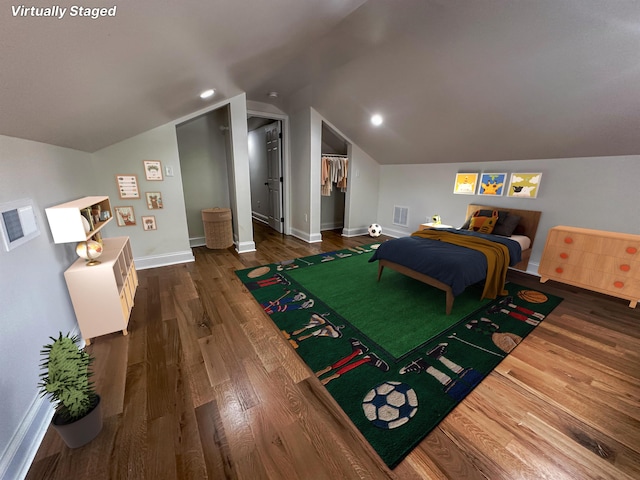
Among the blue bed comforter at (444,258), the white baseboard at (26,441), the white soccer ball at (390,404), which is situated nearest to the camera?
the white baseboard at (26,441)

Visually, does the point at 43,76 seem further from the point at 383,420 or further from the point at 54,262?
the point at 383,420

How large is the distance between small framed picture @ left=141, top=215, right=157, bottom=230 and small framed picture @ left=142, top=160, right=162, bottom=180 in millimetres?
516

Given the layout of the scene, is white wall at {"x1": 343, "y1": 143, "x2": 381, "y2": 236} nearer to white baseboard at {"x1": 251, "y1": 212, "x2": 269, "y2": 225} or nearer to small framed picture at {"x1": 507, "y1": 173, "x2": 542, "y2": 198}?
white baseboard at {"x1": 251, "y1": 212, "x2": 269, "y2": 225}

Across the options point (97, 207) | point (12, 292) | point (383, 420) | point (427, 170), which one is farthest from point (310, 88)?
point (383, 420)

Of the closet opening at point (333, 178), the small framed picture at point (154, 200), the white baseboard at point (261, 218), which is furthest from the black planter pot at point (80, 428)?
the white baseboard at point (261, 218)

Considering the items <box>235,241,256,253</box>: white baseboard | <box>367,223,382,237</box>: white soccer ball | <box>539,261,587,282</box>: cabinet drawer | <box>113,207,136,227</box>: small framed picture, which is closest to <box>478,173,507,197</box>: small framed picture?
<box>539,261,587,282</box>: cabinet drawer

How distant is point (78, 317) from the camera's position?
1919mm

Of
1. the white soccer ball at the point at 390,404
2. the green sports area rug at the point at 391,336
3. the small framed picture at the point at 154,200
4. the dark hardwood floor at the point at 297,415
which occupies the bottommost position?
the dark hardwood floor at the point at 297,415

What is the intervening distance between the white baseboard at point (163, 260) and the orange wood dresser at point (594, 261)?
188 inches

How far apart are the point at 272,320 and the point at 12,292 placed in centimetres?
161

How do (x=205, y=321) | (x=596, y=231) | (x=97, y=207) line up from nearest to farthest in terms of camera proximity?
(x=205, y=321) → (x=97, y=207) → (x=596, y=231)

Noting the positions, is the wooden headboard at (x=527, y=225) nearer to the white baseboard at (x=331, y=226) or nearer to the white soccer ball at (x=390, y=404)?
the white soccer ball at (x=390, y=404)

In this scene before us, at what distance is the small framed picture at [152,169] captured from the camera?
3.22 m

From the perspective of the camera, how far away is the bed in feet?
7.77
